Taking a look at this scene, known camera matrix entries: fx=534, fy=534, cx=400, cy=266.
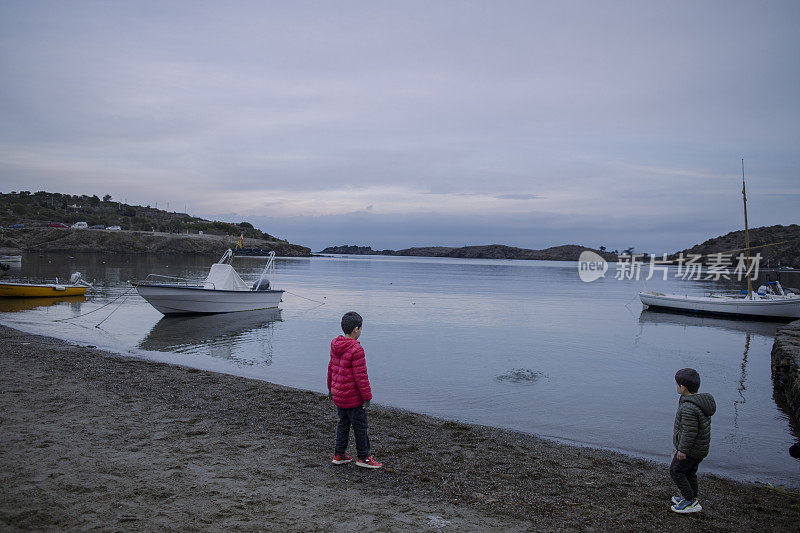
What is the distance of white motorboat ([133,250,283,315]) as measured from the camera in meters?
25.1

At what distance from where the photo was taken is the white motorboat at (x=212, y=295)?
82.5 feet

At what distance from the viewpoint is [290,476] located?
19.9 feet

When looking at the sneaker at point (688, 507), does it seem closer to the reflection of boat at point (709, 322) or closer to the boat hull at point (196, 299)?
the boat hull at point (196, 299)

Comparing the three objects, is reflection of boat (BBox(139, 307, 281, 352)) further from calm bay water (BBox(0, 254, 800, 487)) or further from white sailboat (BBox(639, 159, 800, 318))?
white sailboat (BBox(639, 159, 800, 318))

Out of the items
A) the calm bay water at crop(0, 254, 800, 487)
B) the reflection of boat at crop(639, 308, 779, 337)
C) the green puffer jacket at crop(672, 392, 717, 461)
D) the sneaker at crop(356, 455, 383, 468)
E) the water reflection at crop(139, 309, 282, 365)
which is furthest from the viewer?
the reflection of boat at crop(639, 308, 779, 337)

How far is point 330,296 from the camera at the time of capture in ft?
141

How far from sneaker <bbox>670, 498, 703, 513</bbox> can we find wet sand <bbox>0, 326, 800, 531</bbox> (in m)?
0.07

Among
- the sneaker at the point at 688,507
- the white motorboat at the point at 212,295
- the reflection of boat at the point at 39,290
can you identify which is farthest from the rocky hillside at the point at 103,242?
the sneaker at the point at 688,507

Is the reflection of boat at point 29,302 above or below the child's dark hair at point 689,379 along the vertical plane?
below

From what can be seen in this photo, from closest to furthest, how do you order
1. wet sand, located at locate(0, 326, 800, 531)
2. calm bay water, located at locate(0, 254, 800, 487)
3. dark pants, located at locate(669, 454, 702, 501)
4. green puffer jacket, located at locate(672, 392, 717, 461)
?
wet sand, located at locate(0, 326, 800, 531)
green puffer jacket, located at locate(672, 392, 717, 461)
dark pants, located at locate(669, 454, 702, 501)
calm bay water, located at locate(0, 254, 800, 487)

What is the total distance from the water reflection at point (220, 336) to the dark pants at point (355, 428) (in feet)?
35.6

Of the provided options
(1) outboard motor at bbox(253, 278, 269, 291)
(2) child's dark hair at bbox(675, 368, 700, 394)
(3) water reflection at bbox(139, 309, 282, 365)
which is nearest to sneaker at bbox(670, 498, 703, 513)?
(2) child's dark hair at bbox(675, 368, 700, 394)

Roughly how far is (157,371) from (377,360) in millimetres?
7301

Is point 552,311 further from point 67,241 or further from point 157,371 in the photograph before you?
point 67,241
